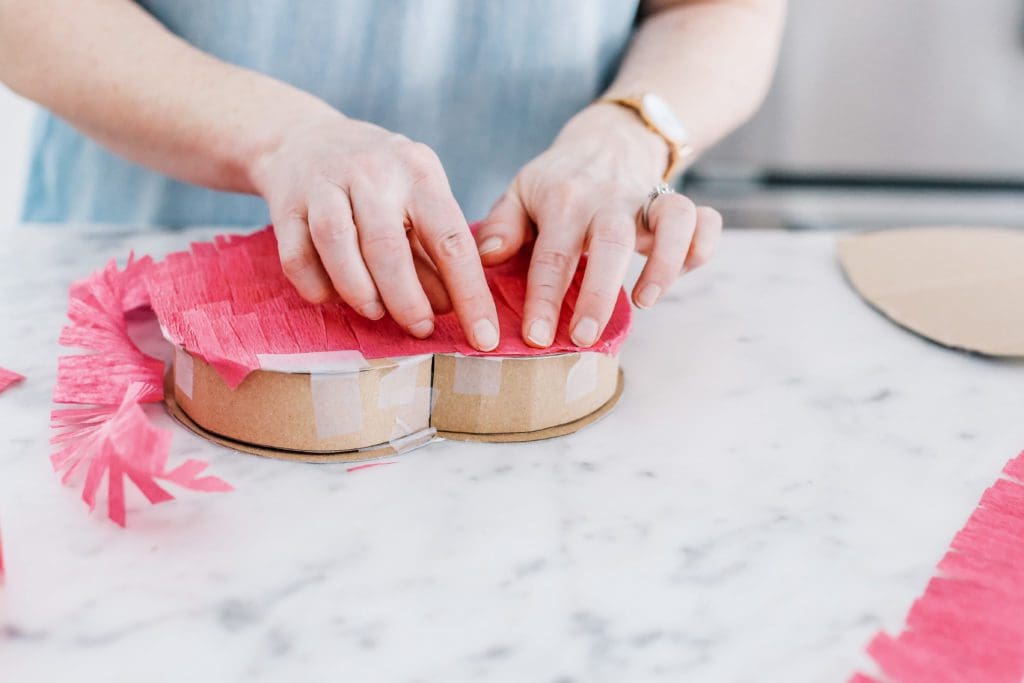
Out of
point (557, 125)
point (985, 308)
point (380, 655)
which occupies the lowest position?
point (380, 655)

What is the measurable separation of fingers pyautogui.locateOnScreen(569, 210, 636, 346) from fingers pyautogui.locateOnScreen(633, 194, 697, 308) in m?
0.02

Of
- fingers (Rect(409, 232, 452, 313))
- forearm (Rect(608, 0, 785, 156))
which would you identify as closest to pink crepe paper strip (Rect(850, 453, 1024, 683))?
fingers (Rect(409, 232, 452, 313))

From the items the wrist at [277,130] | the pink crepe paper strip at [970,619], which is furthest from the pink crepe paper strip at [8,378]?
the pink crepe paper strip at [970,619]

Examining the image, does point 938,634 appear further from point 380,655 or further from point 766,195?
point 766,195

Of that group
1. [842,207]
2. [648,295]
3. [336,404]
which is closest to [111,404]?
[336,404]

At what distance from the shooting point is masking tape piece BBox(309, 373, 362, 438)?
1.90 ft

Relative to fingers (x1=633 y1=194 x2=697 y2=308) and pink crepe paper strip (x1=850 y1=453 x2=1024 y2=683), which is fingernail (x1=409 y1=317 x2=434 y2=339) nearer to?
fingers (x1=633 y1=194 x2=697 y2=308)

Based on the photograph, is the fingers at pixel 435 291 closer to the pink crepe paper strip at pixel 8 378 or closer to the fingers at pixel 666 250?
the fingers at pixel 666 250

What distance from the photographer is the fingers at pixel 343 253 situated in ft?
2.07

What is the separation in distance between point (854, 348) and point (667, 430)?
9.2 inches

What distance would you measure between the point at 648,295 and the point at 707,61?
41 cm

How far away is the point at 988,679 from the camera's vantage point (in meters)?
0.44

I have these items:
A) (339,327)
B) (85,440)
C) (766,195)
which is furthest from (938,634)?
(766,195)

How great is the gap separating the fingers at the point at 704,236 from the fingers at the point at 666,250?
0.4 inches
